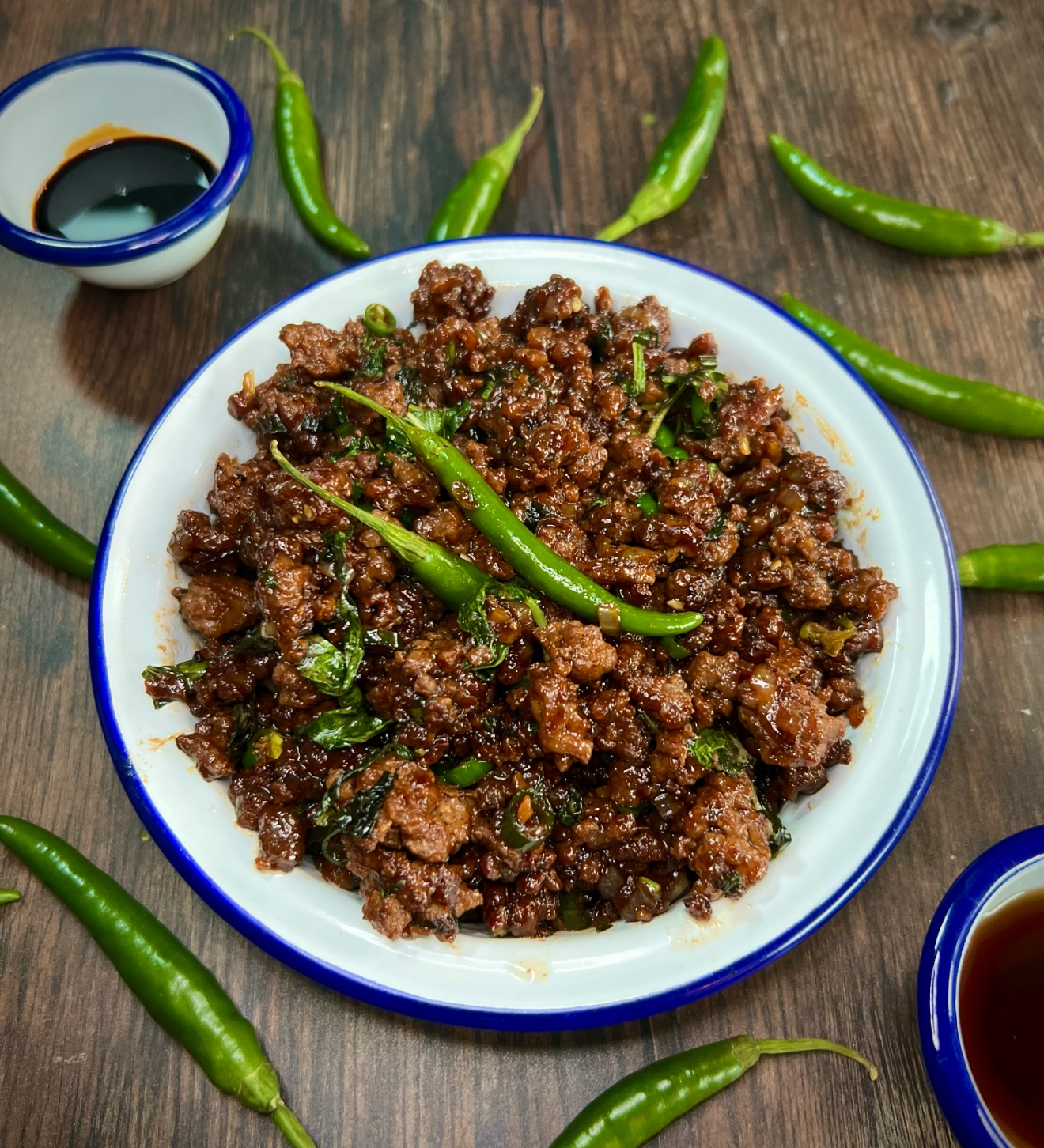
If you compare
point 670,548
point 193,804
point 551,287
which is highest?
point 551,287

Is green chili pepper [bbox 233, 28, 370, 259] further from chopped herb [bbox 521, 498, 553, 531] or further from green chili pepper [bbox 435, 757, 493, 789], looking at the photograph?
green chili pepper [bbox 435, 757, 493, 789]

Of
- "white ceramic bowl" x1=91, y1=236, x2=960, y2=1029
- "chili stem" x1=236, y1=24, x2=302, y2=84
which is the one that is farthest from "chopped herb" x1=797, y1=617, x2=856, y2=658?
"chili stem" x1=236, y1=24, x2=302, y2=84

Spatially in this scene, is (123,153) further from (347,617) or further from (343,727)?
(343,727)

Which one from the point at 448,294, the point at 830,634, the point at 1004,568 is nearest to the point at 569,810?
the point at 830,634

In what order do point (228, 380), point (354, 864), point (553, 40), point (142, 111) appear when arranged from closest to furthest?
point (354, 864), point (228, 380), point (142, 111), point (553, 40)

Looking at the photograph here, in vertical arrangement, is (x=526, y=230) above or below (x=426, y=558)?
above

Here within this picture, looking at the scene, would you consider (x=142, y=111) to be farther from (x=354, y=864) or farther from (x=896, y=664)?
(x=896, y=664)

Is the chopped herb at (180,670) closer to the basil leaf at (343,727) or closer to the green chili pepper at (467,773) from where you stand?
the basil leaf at (343,727)

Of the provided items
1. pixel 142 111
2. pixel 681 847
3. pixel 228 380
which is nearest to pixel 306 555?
pixel 228 380
